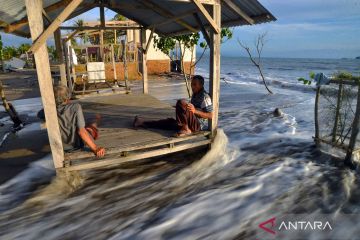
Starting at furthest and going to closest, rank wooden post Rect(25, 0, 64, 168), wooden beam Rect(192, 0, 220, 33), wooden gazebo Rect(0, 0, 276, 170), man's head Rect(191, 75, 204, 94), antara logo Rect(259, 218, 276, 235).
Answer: man's head Rect(191, 75, 204, 94), wooden beam Rect(192, 0, 220, 33), wooden gazebo Rect(0, 0, 276, 170), wooden post Rect(25, 0, 64, 168), antara logo Rect(259, 218, 276, 235)

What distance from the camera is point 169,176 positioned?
582cm

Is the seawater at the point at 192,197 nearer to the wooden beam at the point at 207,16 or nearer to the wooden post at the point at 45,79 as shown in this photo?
the wooden post at the point at 45,79

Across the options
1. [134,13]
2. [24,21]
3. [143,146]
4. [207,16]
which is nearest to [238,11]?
[207,16]

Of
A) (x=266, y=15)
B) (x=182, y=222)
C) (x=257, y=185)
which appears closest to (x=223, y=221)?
(x=182, y=222)

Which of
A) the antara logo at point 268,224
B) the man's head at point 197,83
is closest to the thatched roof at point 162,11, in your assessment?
the man's head at point 197,83

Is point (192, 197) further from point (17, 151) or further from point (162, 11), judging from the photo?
point (162, 11)

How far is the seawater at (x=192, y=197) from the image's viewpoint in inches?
162

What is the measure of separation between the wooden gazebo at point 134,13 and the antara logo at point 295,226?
2.30m

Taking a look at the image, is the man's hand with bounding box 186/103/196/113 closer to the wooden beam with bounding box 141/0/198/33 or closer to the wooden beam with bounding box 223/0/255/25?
the wooden beam with bounding box 223/0/255/25

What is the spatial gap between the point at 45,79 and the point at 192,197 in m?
3.09

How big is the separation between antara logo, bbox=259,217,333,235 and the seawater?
9cm

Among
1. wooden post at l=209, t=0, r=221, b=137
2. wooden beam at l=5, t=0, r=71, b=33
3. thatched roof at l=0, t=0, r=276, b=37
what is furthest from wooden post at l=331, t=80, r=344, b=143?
wooden beam at l=5, t=0, r=71, b=33

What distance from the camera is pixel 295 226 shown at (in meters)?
4.05

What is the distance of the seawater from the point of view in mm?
4117
